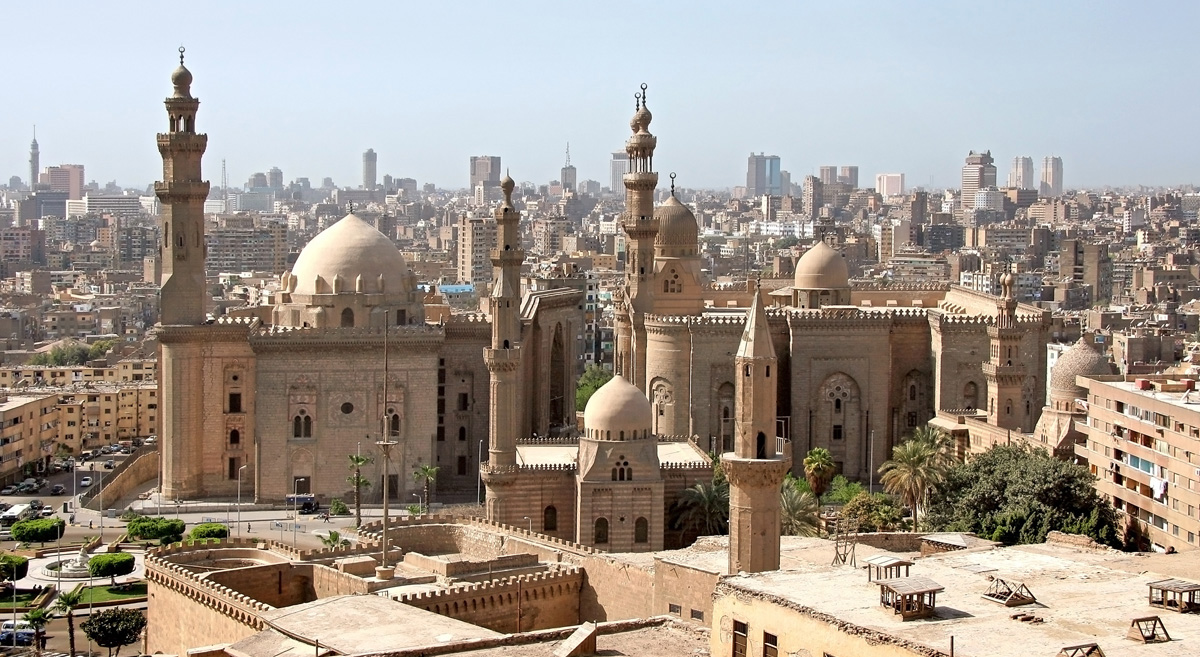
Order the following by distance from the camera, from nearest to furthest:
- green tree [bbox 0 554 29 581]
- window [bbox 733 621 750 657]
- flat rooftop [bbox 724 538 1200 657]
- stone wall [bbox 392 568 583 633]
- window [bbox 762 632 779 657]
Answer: flat rooftop [bbox 724 538 1200 657]
window [bbox 762 632 779 657]
window [bbox 733 621 750 657]
stone wall [bbox 392 568 583 633]
green tree [bbox 0 554 29 581]

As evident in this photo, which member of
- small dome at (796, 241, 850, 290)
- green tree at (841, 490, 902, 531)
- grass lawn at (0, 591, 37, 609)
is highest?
small dome at (796, 241, 850, 290)

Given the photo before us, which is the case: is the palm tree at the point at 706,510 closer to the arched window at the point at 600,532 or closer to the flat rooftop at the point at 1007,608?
the arched window at the point at 600,532

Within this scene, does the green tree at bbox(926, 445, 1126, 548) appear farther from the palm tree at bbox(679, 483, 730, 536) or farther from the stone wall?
the stone wall

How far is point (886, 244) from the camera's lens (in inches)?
6580

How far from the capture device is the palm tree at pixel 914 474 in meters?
40.3

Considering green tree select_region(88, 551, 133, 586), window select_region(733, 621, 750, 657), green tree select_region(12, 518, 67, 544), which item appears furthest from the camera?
green tree select_region(12, 518, 67, 544)

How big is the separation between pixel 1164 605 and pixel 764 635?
14.0ft

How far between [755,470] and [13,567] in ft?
58.9

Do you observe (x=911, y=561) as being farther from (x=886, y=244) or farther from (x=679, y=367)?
(x=886, y=244)

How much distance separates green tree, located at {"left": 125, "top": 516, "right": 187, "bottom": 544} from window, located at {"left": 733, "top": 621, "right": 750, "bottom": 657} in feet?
75.5

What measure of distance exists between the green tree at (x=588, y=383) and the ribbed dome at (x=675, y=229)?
7593mm

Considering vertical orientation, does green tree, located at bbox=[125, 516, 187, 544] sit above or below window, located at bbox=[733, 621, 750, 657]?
below

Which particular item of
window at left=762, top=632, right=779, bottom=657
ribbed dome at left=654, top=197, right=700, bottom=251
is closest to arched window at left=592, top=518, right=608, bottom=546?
ribbed dome at left=654, top=197, right=700, bottom=251

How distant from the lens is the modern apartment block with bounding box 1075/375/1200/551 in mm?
35719
